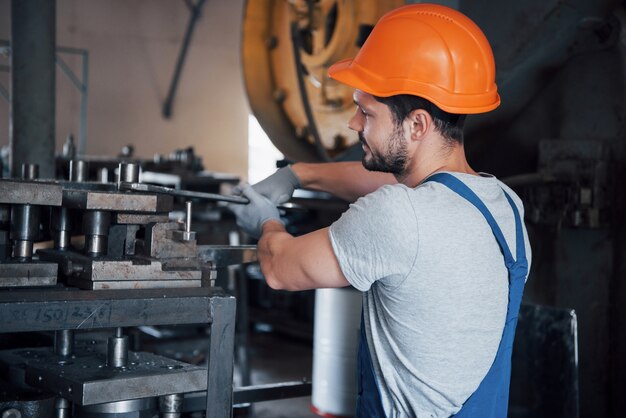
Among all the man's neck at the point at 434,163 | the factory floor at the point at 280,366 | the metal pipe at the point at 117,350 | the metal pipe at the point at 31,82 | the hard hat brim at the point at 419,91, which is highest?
the metal pipe at the point at 31,82

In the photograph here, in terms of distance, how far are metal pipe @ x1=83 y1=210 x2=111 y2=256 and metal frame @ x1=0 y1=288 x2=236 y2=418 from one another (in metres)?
0.10

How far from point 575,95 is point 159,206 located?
1131mm

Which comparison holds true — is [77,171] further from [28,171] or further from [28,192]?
[28,192]

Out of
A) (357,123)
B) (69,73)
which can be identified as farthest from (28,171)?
(69,73)

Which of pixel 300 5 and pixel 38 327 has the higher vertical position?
pixel 300 5

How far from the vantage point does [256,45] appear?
9.61 ft

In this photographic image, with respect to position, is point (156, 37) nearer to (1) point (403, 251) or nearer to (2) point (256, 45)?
(2) point (256, 45)

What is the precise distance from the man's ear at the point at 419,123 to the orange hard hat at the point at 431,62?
29 mm

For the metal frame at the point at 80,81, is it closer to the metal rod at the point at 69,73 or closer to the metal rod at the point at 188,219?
the metal rod at the point at 69,73

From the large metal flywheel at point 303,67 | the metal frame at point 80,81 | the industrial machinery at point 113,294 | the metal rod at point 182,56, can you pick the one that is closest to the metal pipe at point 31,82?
the large metal flywheel at point 303,67

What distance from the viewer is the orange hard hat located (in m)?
1.31

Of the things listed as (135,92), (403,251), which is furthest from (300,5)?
(135,92)

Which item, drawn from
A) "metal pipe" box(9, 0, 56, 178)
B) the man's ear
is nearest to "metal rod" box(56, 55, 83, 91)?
"metal pipe" box(9, 0, 56, 178)

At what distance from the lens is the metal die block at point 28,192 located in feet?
4.28
